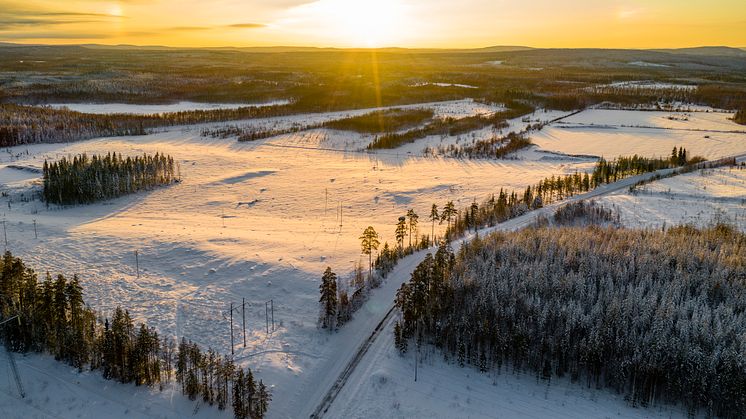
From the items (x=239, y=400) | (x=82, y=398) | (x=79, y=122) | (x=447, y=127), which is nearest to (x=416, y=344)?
(x=239, y=400)

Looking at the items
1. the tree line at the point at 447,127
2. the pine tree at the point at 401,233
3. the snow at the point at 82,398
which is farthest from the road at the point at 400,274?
the tree line at the point at 447,127

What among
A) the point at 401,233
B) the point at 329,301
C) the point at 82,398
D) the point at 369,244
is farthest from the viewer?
the point at 401,233

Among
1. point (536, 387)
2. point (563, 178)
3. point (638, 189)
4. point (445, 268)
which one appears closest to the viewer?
point (536, 387)

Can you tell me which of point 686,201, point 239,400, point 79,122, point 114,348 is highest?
point 79,122

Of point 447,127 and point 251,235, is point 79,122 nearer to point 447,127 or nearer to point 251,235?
point 447,127

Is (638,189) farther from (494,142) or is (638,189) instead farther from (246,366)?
(246,366)

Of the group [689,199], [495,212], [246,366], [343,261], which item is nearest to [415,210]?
[495,212]

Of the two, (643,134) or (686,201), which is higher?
(643,134)
